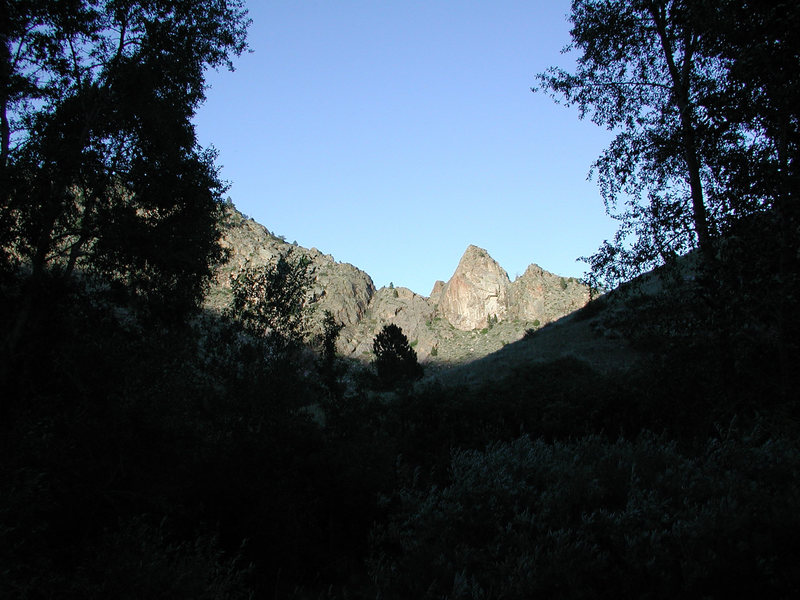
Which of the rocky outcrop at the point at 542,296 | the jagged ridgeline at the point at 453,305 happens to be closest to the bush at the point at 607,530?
the jagged ridgeline at the point at 453,305

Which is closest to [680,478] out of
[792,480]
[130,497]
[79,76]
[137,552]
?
[792,480]

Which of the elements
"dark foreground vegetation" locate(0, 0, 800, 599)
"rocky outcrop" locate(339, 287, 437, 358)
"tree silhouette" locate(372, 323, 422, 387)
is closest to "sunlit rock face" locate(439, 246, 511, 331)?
"rocky outcrop" locate(339, 287, 437, 358)

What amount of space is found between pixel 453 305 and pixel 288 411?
16880 centimetres

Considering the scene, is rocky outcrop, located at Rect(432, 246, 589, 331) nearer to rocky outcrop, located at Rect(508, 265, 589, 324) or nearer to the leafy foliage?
rocky outcrop, located at Rect(508, 265, 589, 324)

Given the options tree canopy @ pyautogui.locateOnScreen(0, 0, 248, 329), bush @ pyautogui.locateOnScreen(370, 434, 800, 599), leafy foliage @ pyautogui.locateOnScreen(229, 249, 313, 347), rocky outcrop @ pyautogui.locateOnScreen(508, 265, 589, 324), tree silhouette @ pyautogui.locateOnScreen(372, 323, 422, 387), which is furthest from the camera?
rocky outcrop @ pyautogui.locateOnScreen(508, 265, 589, 324)

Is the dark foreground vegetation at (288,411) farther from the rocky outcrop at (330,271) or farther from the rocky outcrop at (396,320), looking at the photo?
the rocky outcrop at (396,320)

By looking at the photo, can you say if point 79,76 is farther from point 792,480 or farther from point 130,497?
point 792,480

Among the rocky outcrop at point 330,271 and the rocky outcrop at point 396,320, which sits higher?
the rocky outcrop at point 330,271

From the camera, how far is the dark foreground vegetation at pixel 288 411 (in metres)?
5.52

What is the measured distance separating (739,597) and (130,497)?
843 centimetres

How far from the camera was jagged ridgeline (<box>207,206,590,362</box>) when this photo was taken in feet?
457

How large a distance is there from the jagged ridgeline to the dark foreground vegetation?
349 feet

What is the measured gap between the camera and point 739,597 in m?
4.90

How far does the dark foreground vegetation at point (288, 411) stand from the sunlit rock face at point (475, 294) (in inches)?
6240
